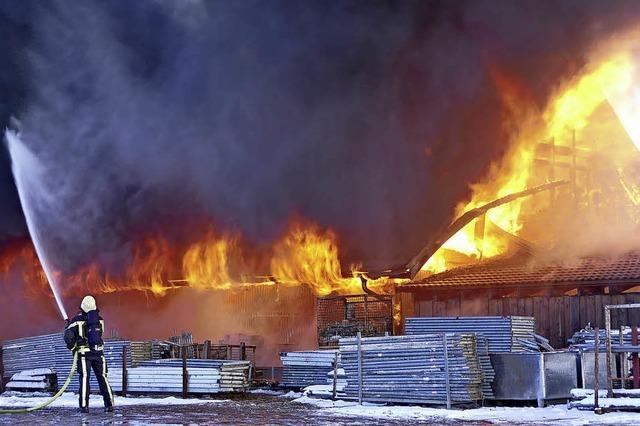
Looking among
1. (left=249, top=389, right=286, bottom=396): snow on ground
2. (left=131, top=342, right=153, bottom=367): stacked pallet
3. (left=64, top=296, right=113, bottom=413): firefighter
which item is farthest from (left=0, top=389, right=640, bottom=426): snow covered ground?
(left=131, top=342, right=153, bottom=367): stacked pallet

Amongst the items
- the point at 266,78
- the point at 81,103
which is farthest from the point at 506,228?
the point at 81,103

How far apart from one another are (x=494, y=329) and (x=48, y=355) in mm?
11058

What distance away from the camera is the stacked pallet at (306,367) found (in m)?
20.1

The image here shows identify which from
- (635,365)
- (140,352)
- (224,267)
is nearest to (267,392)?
(140,352)

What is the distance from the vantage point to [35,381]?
70.4ft

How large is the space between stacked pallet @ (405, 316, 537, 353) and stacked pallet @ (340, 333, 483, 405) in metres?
0.88

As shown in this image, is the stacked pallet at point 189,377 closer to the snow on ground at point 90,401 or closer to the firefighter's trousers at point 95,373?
the snow on ground at point 90,401

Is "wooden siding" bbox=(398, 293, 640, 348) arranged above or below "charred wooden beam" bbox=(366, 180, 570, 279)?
below

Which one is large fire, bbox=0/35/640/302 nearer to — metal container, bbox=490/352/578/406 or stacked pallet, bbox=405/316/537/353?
stacked pallet, bbox=405/316/537/353

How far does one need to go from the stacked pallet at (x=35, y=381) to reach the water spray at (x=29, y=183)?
12038 millimetres

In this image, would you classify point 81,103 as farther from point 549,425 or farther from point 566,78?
point 549,425

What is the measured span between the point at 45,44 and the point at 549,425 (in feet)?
86.0

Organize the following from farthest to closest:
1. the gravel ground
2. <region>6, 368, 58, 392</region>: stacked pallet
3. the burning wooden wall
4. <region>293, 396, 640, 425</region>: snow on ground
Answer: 1. the burning wooden wall
2. <region>6, 368, 58, 392</region>: stacked pallet
3. the gravel ground
4. <region>293, 396, 640, 425</region>: snow on ground

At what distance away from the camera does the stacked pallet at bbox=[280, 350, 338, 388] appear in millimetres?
20094
